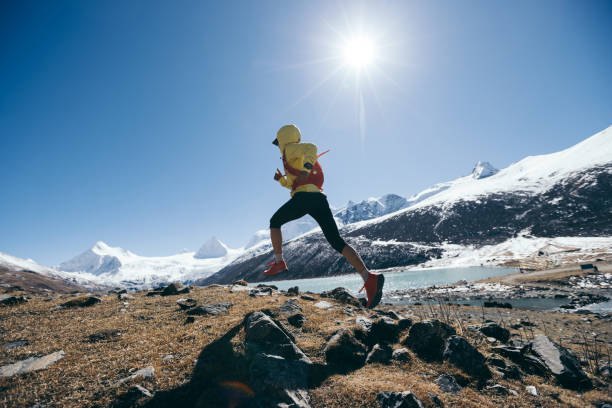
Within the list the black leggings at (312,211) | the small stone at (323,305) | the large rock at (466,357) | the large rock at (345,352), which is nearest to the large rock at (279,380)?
the large rock at (345,352)

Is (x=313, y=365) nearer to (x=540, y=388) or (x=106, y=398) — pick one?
(x=106, y=398)

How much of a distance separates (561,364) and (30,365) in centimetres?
1054

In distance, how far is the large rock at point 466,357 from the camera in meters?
5.11

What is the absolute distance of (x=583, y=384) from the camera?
522cm

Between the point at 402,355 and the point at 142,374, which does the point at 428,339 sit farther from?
the point at 142,374

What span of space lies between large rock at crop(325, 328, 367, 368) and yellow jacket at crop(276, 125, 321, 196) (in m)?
3.49

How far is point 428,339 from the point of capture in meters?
5.99

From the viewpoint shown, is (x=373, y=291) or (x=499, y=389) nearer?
(x=499, y=389)

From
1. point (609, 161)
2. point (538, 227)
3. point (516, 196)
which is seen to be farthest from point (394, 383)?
point (609, 161)

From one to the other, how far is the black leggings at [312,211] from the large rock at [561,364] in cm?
514

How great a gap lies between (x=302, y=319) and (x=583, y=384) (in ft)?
20.4

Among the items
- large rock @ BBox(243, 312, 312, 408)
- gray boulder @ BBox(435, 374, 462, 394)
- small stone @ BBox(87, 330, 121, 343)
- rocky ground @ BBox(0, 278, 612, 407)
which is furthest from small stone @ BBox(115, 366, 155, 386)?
gray boulder @ BBox(435, 374, 462, 394)

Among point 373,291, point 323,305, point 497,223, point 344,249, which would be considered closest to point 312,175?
point 344,249

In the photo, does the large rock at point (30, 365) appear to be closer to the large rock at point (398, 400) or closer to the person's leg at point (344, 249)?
the person's leg at point (344, 249)
